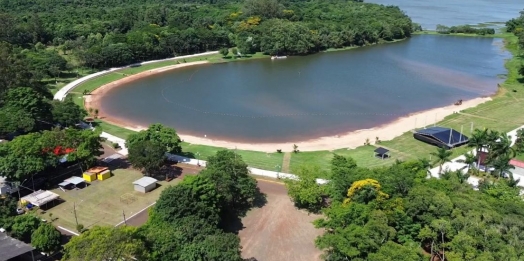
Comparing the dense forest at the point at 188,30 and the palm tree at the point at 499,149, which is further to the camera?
the dense forest at the point at 188,30

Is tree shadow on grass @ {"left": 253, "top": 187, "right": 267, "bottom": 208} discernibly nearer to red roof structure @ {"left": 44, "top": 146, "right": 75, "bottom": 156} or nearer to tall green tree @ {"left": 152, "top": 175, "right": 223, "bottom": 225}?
tall green tree @ {"left": 152, "top": 175, "right": 223, "bottom": 225}

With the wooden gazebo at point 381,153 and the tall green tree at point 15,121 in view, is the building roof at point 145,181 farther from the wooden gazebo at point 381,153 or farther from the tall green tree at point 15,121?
the wooden gazebo at point 381,153

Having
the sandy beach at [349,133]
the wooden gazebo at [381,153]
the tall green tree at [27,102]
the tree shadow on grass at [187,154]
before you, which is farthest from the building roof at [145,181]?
the wooden gazebo at [381,153]

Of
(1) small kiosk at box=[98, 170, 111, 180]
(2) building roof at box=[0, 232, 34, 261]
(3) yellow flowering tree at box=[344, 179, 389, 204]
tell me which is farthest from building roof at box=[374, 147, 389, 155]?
(2) building roof at box=[0, 232, 34, 261]

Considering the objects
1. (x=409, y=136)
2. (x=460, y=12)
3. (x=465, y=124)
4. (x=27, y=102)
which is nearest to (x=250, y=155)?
(x=409, y=136)

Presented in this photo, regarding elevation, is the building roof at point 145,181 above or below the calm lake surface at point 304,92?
below

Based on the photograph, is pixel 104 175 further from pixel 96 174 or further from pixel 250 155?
pixel 250 155

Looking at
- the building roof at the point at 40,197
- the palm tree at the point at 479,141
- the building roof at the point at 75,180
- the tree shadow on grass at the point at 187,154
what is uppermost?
the palm tree at the point at 479,141
